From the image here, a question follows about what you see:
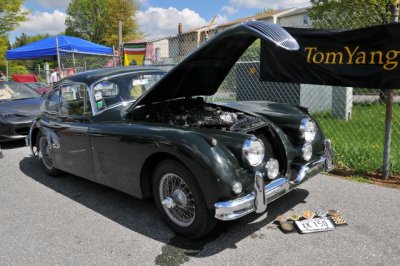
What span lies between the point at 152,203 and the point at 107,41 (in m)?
51.9

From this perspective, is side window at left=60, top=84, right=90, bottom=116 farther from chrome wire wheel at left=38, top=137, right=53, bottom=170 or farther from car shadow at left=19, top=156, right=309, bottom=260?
car shadow at left=19, top=156, right=309, bottom=260

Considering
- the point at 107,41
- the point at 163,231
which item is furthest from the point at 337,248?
the point at 107,41

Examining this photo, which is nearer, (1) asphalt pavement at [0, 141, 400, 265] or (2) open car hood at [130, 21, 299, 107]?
(1) asphalt pavement at [0, 141, 400, 265]

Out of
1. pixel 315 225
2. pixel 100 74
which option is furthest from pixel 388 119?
pixel 100 74

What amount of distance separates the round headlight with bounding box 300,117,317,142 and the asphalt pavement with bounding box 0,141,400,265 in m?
0.71

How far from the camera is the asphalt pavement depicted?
2998 millimetres

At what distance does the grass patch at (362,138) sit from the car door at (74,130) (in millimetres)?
3405

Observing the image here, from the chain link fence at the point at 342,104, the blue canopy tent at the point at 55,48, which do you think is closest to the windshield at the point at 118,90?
the chain link fence at the point at 342,104

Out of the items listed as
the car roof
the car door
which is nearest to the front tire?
the car door

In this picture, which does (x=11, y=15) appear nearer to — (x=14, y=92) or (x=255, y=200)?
(x=14, y=92)

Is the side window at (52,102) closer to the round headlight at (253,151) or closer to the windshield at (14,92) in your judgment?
the round headlight at (253,151)

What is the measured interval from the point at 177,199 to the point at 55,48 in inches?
434

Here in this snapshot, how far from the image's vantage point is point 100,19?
195 feet

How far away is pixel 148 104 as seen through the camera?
13.4 feet
